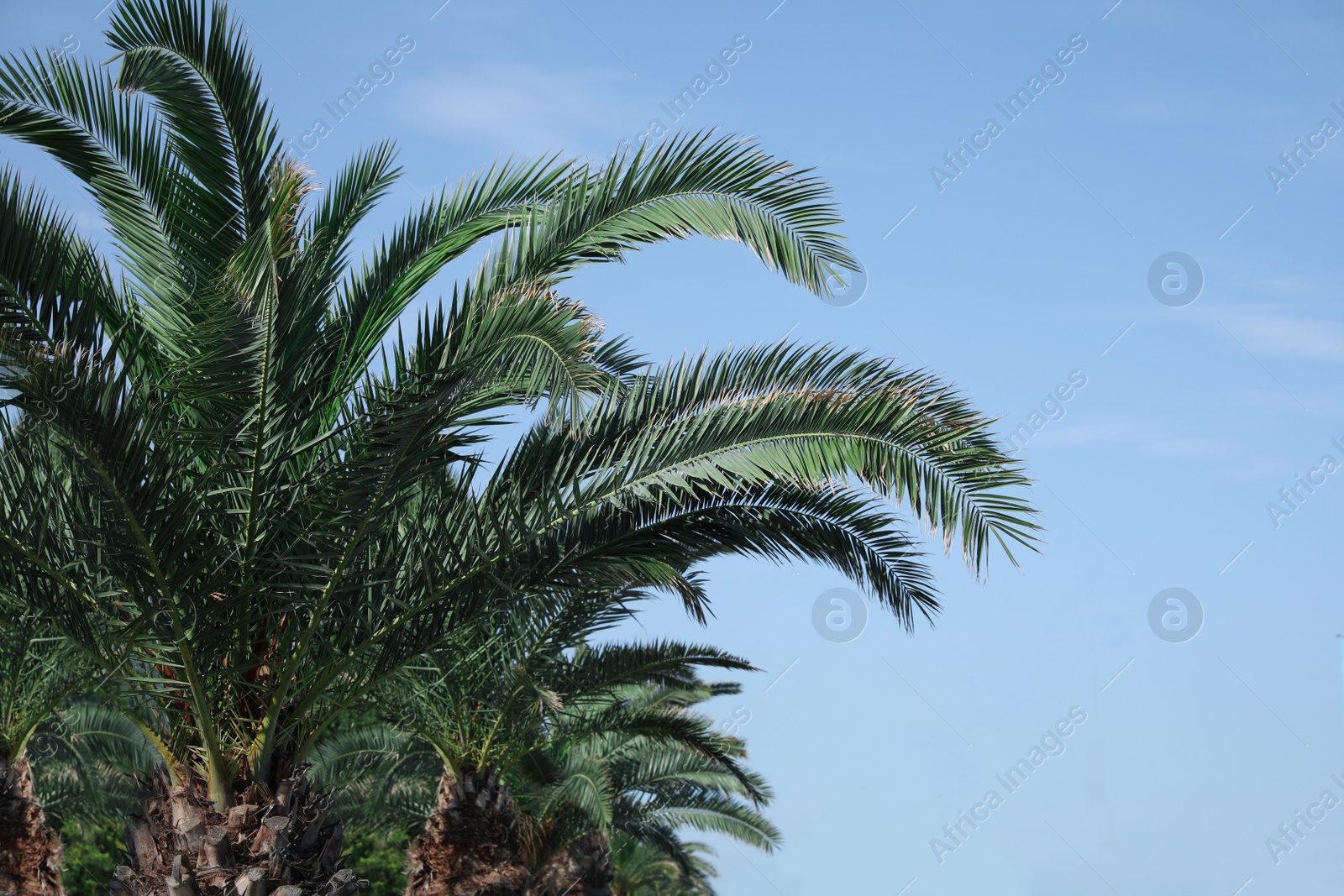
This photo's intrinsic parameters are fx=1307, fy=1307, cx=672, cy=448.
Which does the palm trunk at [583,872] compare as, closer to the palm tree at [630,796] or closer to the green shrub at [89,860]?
the palm tree at [630,796]

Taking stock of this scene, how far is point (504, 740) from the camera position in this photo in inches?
532

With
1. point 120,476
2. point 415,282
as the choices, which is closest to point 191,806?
point 120,476

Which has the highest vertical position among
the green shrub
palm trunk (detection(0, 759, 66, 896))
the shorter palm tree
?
the green shrub

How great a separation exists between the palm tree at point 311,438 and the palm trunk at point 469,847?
5447 mm

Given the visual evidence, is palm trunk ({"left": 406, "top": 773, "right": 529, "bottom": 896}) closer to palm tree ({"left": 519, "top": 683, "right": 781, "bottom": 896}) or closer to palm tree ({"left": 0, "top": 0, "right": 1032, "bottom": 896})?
palm tree ({"left": 519, "top": 683, "right": 781, "bottom": 896})

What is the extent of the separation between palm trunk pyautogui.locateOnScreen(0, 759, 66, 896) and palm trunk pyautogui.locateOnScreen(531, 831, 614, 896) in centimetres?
755

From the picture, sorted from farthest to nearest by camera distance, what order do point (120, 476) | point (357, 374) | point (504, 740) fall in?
point (504, 740) < point (357, 374) < point (120, 476)

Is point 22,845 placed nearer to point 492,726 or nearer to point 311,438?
point 492,726

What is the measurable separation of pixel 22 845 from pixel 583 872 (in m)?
8.11

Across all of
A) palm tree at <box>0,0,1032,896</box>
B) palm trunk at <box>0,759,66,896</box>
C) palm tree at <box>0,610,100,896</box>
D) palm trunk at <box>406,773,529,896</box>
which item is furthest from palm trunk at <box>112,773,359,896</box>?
palm trunk at <box>0,759,66,896</box>

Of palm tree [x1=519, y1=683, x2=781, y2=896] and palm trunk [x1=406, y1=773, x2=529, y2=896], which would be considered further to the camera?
palm tree [x1=519, y1=683, x2=781, y2=896]

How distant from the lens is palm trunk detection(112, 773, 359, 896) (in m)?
6.96

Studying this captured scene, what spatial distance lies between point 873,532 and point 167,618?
418cm

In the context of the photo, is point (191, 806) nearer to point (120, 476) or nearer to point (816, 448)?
point (120, 476)
